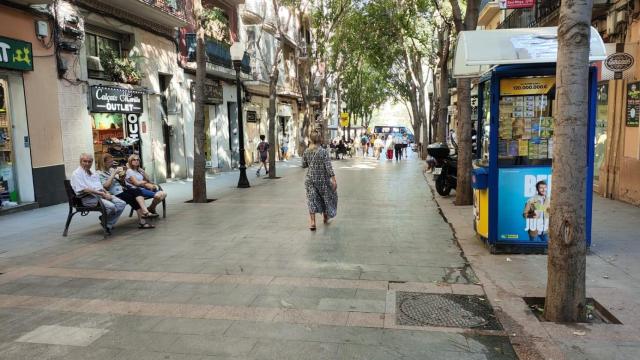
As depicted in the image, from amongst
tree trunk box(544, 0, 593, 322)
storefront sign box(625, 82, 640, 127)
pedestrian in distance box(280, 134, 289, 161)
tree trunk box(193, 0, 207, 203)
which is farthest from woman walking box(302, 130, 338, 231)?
pedestrian in distance box(280, 134, 289, 161)

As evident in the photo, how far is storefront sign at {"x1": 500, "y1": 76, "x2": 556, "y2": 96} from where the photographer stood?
5805 millimetres

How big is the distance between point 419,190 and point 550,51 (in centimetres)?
785

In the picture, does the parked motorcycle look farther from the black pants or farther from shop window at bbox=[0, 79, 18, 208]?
the black pants

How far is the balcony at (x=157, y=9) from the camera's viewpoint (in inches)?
518

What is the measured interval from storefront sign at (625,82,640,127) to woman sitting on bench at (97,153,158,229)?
31.3ft

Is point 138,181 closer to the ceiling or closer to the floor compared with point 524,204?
closer to the ceiling

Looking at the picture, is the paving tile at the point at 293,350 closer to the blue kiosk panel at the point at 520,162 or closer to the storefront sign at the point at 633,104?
the blue kiosk panel at the point at 520,162

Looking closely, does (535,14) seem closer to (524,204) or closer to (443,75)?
(443,75)

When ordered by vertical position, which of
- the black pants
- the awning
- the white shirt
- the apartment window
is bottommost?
the black pants

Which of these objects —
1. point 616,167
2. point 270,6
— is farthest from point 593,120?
point 270,6

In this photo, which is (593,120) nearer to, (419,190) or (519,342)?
(519,342)

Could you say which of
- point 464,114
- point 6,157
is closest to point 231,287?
point 464,114

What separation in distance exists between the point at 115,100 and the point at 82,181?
628 centimetres

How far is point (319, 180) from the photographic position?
26.2 ft
